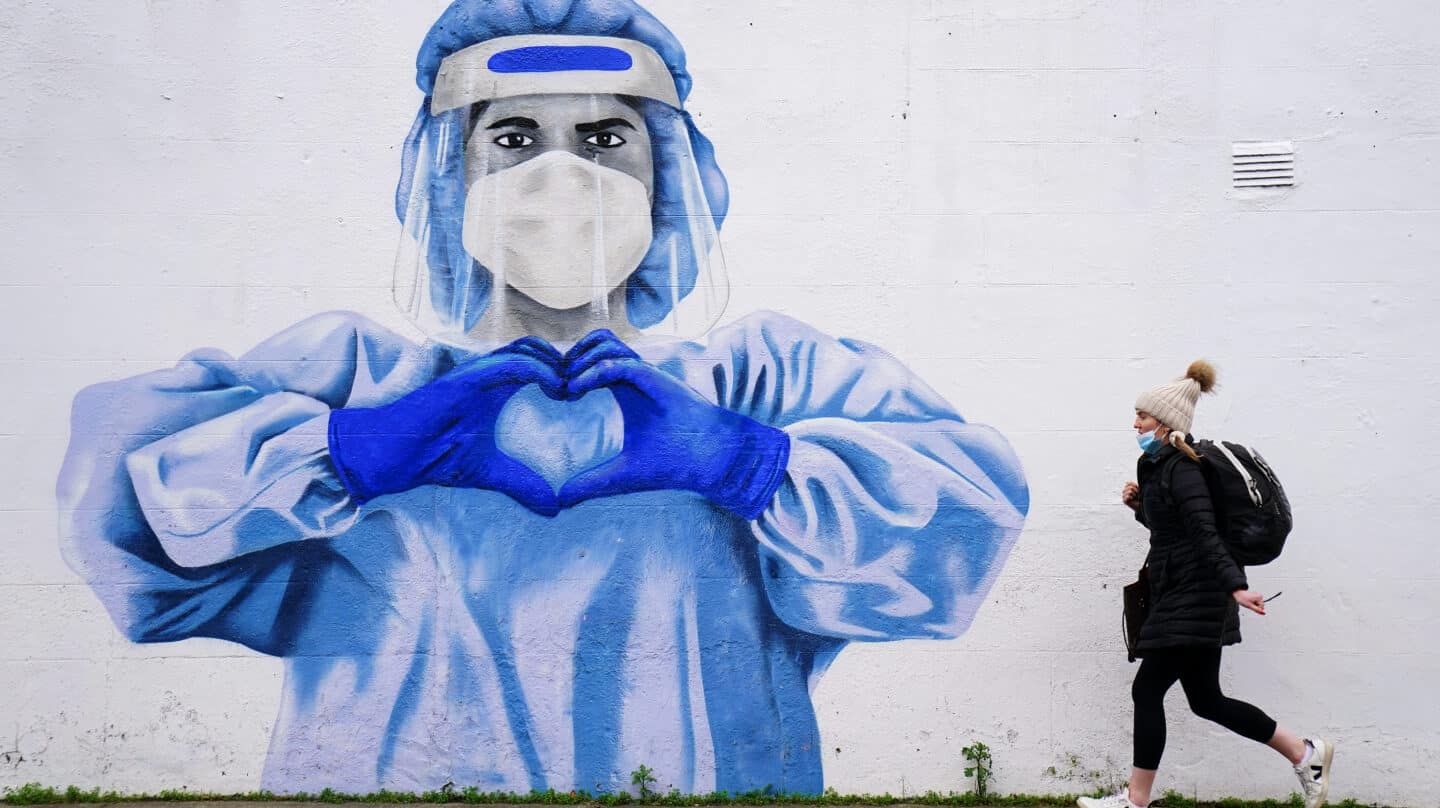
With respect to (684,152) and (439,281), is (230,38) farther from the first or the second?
(684,152)

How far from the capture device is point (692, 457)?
498cm

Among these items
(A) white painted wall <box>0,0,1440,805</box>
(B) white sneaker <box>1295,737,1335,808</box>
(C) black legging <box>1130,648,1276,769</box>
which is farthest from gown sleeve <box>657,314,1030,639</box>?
(B) white sneaker <box>1295,737,1335,808</box>

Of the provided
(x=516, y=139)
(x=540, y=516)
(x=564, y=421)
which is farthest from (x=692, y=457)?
(x=516, y=139)

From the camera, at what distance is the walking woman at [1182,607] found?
4.37 meters

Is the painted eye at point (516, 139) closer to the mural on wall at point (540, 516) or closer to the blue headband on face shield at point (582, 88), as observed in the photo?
the blue headband on face shield at point (582, 88)

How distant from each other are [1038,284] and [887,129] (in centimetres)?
93

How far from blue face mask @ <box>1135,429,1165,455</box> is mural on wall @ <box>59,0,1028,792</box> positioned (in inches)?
24.3

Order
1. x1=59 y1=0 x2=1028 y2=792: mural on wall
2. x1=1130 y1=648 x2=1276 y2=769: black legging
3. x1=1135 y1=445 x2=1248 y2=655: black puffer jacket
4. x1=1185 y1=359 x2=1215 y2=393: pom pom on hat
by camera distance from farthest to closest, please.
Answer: x1=59 y1=0 x2=1028 y2=792: mural on wall → x1=1185 y1=359 x2=1215 y2=393: pom pom on hat → x1=1130 y1=648 x2=1276 y2=769: black legging → x1=1135 y1=445 x2=1248 y2=655: black puffer jacket

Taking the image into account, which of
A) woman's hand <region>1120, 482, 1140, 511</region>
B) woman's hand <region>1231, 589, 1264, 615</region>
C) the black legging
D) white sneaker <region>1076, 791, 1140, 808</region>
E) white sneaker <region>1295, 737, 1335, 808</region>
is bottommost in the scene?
white sneaker <region>1076, 791, 1140, 808</region>

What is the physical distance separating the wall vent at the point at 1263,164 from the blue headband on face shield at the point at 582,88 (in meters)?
2.21

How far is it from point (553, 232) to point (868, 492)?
1762mm

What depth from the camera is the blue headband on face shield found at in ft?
16.5

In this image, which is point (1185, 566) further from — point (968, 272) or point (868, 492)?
point (968, 272)

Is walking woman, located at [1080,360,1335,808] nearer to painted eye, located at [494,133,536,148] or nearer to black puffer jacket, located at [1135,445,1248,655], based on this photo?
black puffer jacket, located at [1135,445,1248,655]
